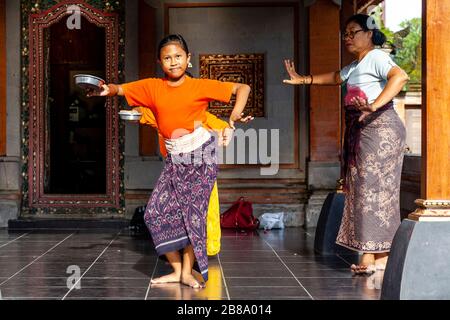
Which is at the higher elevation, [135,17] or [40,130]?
[135,17]

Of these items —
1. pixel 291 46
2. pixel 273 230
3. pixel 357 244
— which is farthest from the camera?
pixel 291 46

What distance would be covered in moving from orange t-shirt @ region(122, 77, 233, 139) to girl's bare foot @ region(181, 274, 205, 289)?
0.96 m

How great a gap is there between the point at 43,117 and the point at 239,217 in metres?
2.76

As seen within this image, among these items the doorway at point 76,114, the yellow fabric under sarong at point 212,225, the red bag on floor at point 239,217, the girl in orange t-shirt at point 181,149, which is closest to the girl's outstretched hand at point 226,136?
the girl in orange t-shirt at point 181,149

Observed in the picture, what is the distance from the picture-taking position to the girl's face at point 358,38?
5.67 metres

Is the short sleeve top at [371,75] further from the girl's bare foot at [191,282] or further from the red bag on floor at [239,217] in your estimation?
the red bag on floor at [239,217]

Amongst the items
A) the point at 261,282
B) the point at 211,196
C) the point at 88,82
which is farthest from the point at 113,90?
the point at 261,282

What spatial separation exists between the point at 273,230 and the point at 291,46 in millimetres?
2349

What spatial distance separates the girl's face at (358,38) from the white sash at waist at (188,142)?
143cm

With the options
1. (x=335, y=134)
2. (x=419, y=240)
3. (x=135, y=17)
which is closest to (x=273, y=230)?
(x=335, y=134)

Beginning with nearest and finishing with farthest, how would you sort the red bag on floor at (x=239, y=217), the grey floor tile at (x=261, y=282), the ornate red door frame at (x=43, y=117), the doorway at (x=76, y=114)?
the grey floor tile at (x=261, y=282) < the red bag on floor at (x=239, y=217) < the ornate red door frame at (x=43, y=117) < the doorway at (x=76, y=114)
